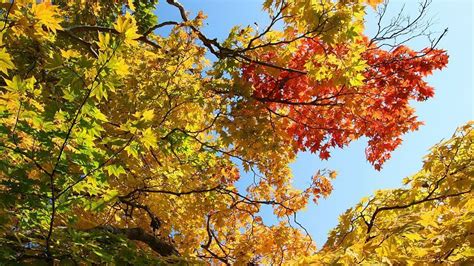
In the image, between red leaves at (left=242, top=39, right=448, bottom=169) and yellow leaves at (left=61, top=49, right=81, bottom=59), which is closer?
yellow leaves at (left=61, top=49, right=81, bottom=59)

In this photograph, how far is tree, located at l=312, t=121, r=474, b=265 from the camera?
289 centimetres

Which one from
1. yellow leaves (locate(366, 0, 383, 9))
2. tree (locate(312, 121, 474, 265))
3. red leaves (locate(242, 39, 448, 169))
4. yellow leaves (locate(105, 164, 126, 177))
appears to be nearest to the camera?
tree (locate(312, 121, 474, 265))

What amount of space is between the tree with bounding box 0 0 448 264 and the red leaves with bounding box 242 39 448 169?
23 millimetres

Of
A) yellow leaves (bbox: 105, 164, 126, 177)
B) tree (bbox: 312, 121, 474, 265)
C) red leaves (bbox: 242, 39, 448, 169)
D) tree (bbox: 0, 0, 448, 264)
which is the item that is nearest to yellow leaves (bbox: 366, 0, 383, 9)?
tree (bbox: 0, 0, 448, 264)

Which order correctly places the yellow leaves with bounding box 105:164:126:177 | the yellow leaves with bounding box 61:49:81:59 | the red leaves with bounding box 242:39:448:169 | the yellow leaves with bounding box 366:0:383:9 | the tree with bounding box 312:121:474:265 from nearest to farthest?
the tree with bounding box 312:121:474:265 → the yellow leaves with bounding box 105:164:126:177 → the yellow leaves with bounding box 61:49:81:59 → the yellow leaves with bounding box 366:0:383:9 → the red leaves with bounding box 242:39:448:169

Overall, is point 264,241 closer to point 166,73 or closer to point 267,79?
point 267,79

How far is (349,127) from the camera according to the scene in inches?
296

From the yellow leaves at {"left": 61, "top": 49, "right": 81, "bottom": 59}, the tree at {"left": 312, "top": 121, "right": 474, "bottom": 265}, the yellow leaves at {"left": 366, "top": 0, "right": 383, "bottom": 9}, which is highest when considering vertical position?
the yellow leaves at {"left": 366, "top": 0, "right": 383, "bottom": 9}

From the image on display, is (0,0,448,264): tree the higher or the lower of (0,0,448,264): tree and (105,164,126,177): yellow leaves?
the higher

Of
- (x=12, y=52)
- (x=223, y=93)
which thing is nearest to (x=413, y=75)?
(x=223, y=93)

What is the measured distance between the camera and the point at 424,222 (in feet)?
10.1

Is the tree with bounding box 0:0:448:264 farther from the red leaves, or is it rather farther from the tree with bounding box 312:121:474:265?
the tree with bounding box 312:121:474:265

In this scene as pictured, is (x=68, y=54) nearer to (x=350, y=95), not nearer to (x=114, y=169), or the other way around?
(x=114, y=169)

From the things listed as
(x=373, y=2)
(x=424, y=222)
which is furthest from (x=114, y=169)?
(x=373, y=2)
